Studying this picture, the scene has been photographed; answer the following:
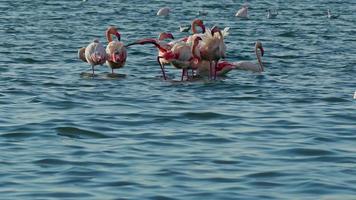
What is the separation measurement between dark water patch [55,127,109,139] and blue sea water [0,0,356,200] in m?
0.01

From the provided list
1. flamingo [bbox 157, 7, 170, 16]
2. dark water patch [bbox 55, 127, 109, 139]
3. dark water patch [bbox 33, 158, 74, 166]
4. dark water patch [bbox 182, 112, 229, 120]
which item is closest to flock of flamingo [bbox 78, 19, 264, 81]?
dark water patch [bbox 182, 112, 229, 120]

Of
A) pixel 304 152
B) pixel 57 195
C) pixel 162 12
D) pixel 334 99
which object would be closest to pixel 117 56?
pixel 334 99

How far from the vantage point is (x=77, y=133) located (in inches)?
553

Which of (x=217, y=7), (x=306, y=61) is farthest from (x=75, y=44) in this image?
(x=217, y=7)

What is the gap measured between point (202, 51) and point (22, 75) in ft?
11.1

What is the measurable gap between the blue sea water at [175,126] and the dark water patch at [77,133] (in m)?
0.01

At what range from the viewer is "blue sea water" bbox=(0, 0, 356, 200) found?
11.1m

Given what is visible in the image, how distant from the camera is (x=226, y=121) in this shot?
601 inches

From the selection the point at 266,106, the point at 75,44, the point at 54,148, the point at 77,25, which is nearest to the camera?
the point at 54,148

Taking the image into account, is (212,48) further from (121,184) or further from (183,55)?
(121,184)

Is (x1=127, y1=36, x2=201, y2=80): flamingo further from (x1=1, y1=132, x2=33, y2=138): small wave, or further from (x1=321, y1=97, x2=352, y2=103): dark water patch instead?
(x1=1, y1=132, x2=33, y2=138): small wave

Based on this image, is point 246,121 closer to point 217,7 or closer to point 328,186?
point 328,186

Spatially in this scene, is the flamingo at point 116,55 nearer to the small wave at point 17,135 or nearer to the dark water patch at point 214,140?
the small wave at point 17,135

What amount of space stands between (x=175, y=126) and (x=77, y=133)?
56.8 inches
